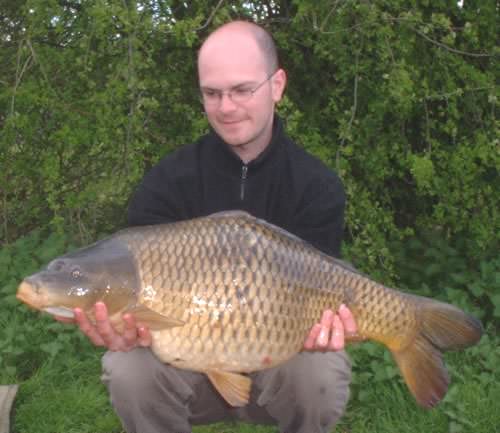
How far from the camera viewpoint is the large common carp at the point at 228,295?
1.49 meters

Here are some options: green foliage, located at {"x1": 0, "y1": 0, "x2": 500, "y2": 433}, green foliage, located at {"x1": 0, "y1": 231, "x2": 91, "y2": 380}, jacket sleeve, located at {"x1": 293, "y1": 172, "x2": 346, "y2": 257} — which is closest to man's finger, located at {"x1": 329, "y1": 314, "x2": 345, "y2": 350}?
jacket sleeve, located at {"x1": 293, "y1": 172, "x2": 346, "y2": 257}

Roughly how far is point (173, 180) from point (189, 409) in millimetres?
484

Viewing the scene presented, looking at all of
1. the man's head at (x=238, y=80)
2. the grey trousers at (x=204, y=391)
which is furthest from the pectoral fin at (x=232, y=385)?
the man's head at (x=238, y=80)

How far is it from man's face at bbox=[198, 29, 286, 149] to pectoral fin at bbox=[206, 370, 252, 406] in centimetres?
51

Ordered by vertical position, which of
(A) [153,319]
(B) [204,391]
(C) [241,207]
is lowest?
(B) [204,391]

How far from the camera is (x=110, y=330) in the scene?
5.08ft

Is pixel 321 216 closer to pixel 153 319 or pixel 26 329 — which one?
pixel 153 319

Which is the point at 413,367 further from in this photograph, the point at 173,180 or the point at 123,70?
the point at 123,70

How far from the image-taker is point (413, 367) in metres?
1.65

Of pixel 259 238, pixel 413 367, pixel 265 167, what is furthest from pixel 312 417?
pixel 265 167

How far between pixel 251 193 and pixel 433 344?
1.66 ft

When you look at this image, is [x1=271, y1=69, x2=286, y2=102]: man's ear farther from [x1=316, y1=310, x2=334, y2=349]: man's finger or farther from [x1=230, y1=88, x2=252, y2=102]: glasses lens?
[x1=316, y1=310, x2=334, y2=349]: man's finger

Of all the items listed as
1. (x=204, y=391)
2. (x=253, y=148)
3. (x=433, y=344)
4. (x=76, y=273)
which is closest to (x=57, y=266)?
(x=76, y=273)

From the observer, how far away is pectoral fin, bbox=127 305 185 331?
58.2 inches
